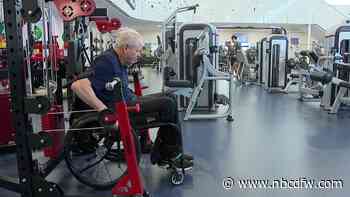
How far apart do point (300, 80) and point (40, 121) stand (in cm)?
581

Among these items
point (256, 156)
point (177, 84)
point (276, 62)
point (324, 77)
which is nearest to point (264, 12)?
point (276, 62)

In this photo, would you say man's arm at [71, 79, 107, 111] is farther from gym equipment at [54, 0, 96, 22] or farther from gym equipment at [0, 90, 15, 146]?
gym equipment at [0, 90, 15, 146]

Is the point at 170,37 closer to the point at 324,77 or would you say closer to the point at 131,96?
the point at 324,77

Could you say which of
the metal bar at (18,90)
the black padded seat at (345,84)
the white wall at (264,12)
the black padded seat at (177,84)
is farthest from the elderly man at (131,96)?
the white wall at (264,12)

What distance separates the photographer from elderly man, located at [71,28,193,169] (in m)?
2.46

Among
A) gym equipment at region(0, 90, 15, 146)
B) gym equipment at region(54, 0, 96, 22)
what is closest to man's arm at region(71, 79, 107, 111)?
gym equipment at region(54, 0, 96, 22)

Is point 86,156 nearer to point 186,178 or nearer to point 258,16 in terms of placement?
point 186,178

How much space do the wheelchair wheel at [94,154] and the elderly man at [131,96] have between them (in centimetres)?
20

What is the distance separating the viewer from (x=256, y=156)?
135 inches

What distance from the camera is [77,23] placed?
3688 millimetres

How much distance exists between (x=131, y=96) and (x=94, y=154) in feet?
2.34

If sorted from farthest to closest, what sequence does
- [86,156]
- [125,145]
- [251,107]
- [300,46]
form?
[300,46] < [251,107] < [86,156] < [125,145]

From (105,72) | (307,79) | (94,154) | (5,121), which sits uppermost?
(105,72)

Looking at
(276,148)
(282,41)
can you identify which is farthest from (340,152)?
(282,41)
